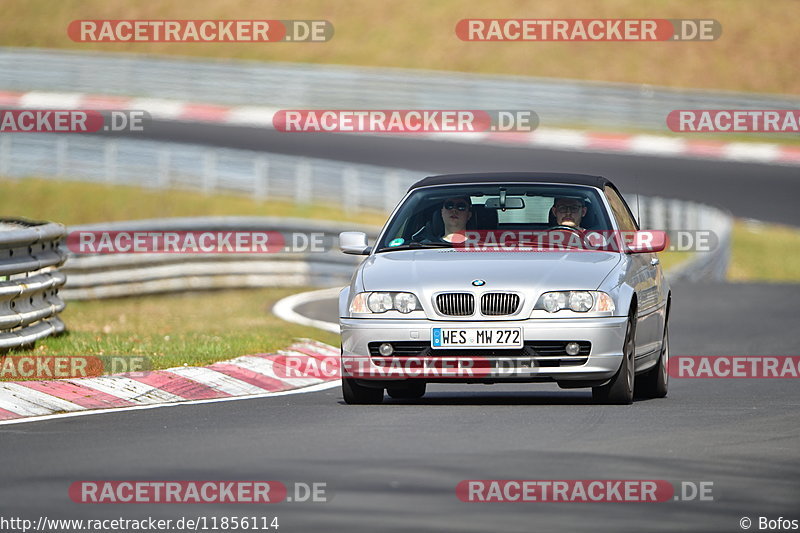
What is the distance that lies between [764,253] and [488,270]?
22.8 metres

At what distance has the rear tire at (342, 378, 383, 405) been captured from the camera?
11290mm

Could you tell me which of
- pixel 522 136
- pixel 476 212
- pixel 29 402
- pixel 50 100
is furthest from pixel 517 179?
pixel 50 100

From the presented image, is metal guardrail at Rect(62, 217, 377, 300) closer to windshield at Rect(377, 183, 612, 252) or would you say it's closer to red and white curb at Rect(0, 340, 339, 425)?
red and white curb at Rect(0, 340, 339, 425)

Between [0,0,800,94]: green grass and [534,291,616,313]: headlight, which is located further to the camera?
[0,0,800,94]: green grass

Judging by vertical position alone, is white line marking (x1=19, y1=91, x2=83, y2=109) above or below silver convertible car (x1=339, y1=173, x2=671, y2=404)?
above

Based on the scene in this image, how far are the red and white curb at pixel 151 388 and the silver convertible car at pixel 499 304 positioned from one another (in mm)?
1410

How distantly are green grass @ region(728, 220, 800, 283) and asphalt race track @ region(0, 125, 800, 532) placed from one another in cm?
1815

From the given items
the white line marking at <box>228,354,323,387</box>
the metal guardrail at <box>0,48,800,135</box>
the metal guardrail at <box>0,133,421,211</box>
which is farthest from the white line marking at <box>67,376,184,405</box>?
the metal guardrail at <box>0,48,800,135</box>

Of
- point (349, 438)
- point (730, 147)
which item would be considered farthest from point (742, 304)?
point (730, 147)

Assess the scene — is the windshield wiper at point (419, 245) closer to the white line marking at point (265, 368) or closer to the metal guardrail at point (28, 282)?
the white line marking at point (265, 368)

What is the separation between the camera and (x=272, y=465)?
8.37 metres

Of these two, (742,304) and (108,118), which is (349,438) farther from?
(108,118)

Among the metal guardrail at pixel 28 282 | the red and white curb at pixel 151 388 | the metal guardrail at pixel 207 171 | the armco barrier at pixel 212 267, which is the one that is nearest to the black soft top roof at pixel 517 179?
the red and white curb at pixel 151 388

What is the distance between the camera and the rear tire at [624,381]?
1102cm
